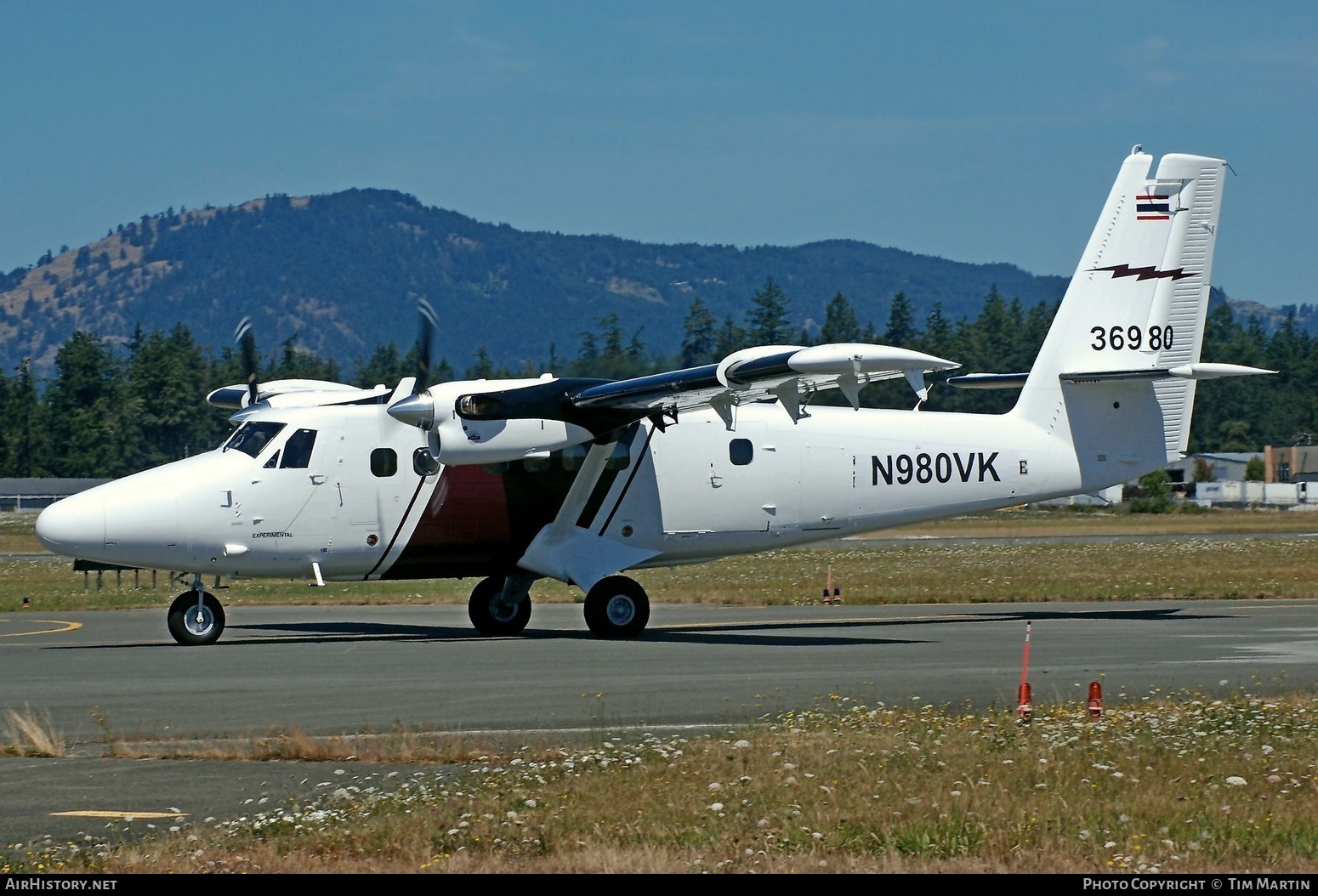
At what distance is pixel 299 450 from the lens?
→ 2184 centimetres

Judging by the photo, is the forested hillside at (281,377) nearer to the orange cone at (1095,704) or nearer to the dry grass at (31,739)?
the dry grass at (31,739)

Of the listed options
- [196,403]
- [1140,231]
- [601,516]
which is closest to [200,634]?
[601,516]

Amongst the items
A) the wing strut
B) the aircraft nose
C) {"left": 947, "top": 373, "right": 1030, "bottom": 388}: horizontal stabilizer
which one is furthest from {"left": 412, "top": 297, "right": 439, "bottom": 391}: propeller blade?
{"left": 947, "top": 373, "right": 1030, "bottom": 388}: horizontal stabilizer

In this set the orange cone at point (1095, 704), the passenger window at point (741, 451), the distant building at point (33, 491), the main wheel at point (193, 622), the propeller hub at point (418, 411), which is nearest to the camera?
the orange cone at point (1095, 704)

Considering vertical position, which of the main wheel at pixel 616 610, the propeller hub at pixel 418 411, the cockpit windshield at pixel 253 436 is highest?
the propeller hub at pixel 418 411

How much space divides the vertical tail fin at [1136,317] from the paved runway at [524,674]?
121 inches

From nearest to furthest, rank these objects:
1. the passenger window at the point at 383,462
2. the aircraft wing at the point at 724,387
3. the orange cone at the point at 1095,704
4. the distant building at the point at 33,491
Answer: the orange cone at the point at 1095,704 → the aircraft wing at the point at 724,387 → the passenger window at the point at 383,462 → the distant building at the point at 33,491

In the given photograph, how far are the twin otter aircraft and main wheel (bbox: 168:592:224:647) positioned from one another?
27 millimetres

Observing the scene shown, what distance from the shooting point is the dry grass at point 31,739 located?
40.2 ft

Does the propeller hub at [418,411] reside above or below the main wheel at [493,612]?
above

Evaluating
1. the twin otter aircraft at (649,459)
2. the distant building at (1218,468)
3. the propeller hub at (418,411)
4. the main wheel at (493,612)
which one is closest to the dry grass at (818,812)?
the twin otter aircraft at (649,459)

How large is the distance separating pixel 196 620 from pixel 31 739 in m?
9.12

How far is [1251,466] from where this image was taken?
10481cm

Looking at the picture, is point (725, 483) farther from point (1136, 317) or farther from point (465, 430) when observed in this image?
point (1136, 317)
